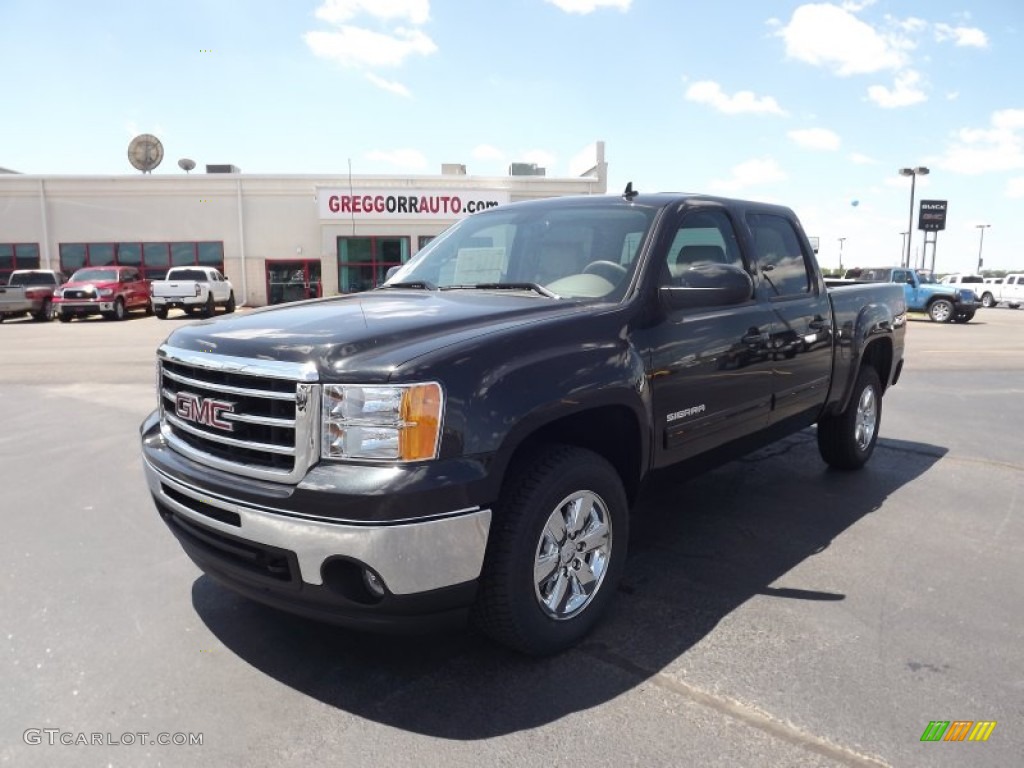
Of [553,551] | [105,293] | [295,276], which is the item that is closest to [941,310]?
[295,276]

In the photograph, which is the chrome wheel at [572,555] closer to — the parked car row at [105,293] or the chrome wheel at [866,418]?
the chrome wheel at [866,418]

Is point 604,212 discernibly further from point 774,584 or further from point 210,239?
point 210,239

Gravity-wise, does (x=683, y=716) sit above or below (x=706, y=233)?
below

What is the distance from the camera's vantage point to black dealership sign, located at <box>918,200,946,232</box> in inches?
1711

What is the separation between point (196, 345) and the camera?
3.06m

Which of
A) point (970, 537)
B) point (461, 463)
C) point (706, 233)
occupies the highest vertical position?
point (706, 233)

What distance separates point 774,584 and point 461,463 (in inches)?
81.7

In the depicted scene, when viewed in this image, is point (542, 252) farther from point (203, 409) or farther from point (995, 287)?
point (995, 287)

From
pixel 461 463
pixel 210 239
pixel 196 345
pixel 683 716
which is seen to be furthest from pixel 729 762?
pixel 210 239

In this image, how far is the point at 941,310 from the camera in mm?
26766

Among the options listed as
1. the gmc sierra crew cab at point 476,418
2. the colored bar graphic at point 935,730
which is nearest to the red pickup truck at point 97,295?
the gmc sierra crew cab at point 476,418

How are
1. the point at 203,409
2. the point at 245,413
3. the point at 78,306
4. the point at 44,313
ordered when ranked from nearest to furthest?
the point at 245,413
the point at 203,409
the point at 78,306
the point at 44,313

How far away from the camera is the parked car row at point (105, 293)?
2444 centimetres

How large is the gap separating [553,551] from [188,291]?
967 inches
